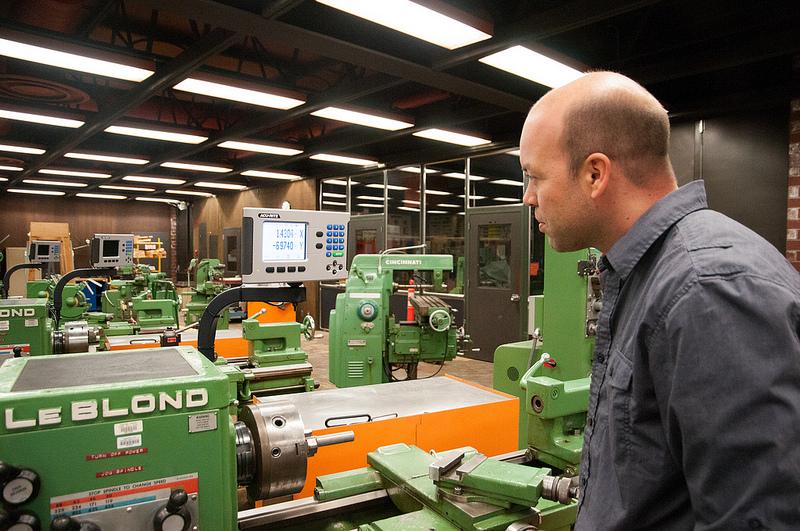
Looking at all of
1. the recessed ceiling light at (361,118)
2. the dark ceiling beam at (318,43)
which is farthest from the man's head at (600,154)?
the recessed ceiling light at (361,118)

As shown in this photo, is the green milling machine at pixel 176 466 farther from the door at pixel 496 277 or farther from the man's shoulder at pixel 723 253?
the door at pixel 496 277

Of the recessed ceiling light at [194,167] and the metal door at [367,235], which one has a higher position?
the recessed ceiling light at [194,167]

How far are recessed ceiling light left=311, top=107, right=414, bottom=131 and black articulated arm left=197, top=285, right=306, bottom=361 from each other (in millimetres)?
3620

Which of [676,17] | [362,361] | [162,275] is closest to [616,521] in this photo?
[362,361]

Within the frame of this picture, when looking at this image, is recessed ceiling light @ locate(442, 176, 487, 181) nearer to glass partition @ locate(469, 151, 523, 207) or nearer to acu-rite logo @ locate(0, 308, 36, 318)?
glass partition @ locate(469, 151, 523, 207)

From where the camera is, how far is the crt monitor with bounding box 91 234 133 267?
19.2 feet

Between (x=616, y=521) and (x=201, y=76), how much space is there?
4.70 meters

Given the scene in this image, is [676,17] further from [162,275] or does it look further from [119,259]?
[162,275]

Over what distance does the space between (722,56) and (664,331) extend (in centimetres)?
422

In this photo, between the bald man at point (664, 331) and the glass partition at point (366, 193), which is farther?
the glass partition at point (366, 193)

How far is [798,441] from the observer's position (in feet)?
1.99

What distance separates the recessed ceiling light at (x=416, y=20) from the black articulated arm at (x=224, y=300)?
74.9 inches

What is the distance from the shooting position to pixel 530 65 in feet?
13.6

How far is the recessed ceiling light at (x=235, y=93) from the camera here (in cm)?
471
